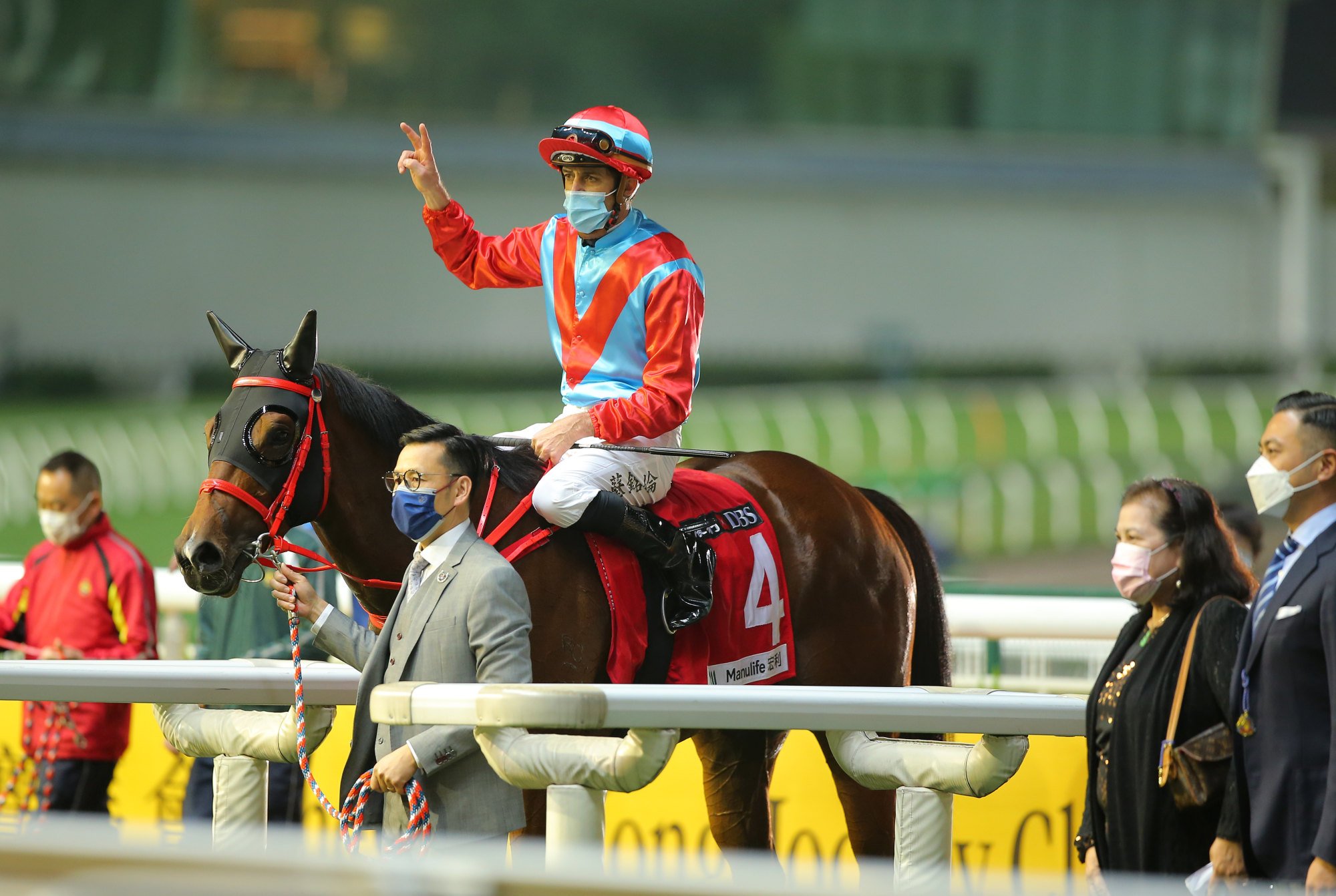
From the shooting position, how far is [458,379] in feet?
69.7

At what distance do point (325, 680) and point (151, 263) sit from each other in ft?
65.5

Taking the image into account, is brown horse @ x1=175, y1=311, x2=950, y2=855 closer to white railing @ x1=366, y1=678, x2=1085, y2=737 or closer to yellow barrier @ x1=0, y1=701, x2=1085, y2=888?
yellow barrier @ x1=0, y1=701, x2=1085, y2=888

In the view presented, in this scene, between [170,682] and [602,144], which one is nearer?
[170,682]

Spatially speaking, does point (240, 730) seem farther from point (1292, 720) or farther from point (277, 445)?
point (1292, 720)

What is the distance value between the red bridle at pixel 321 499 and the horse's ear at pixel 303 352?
28 millimetres

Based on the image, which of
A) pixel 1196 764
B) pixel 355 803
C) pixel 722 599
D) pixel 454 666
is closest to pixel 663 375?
pixel 722 599

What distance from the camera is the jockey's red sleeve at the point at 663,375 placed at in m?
3.45

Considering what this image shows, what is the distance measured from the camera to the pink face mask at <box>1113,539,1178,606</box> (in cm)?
302

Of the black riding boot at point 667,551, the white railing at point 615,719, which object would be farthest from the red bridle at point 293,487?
the black riding boot at point 667,551

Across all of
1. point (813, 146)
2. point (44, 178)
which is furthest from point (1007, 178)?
point (44, 178)

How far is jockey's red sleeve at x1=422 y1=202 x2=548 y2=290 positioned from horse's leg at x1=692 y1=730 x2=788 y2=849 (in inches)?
48.9

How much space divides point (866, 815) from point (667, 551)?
0.97 metres

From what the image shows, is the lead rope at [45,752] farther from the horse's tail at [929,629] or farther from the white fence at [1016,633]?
the horse's tail at [929,629]

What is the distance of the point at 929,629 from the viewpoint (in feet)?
13.7
